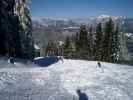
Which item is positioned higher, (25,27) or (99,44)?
(25,27)

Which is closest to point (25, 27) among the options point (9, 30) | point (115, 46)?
point (9, 30)

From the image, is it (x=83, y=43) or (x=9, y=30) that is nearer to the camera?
(x=9, y=30)

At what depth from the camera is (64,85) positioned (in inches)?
922

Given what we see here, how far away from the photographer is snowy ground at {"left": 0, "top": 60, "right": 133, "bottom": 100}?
19770 mm

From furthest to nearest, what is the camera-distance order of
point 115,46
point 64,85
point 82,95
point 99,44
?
point 99,44 → point 115,46 → point 64,85 → point 82,95

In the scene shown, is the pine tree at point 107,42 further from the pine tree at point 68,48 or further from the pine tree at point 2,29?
the pine tree at point 2,29

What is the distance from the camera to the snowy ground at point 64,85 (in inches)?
778

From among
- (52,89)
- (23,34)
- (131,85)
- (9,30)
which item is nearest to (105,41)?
(23,34)

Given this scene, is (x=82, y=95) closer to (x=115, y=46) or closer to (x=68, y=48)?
(x=115, y=46)

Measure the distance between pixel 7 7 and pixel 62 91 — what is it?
26223 millimetres

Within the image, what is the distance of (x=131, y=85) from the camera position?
24844 millimetres

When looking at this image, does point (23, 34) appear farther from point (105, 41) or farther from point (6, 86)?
point (6, 86)

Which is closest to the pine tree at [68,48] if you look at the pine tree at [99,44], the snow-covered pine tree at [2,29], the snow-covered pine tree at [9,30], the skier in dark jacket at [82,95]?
the pine tree at [99,44]

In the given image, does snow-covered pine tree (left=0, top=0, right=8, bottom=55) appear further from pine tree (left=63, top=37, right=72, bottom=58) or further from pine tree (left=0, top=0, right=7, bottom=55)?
pine tree (left=63, top=37, right=72, bottom=58)
